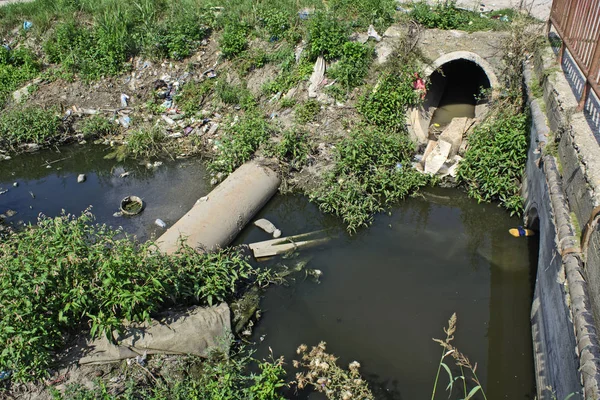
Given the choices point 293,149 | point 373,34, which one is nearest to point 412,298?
point 293,149

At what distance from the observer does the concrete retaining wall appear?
3.23 metres

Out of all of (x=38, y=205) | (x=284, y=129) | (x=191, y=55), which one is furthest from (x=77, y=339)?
(x=191, y=55)

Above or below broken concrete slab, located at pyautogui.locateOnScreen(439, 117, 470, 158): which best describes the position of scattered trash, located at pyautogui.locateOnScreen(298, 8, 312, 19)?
above

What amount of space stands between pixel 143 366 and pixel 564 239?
3.81 meters

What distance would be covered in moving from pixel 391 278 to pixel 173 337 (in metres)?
2.67

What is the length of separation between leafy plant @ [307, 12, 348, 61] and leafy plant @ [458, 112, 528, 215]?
9.59 feet

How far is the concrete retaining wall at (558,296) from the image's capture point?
3.23 m

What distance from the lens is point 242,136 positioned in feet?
25.0

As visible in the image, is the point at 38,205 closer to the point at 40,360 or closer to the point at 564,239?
the point at 40,360

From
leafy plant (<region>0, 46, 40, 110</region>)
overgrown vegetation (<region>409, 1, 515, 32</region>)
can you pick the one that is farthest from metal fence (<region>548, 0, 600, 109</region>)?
leafy plant (<region>0, 46, 40, 110</region>)

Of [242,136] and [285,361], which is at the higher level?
[242,136]

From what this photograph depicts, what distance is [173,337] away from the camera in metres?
4.51

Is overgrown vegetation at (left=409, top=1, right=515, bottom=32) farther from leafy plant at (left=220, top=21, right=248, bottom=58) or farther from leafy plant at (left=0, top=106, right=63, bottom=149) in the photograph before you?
leafy plant at (left=0, top=106, right=63, bottom=149)

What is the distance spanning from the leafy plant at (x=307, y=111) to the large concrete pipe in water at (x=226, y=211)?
1.36 meters
